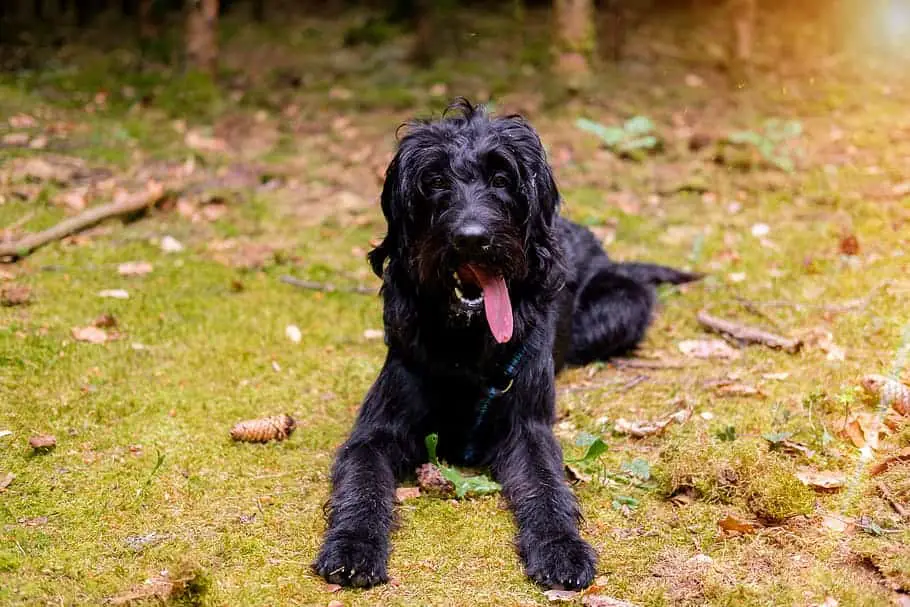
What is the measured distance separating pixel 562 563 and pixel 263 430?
1.72 metres

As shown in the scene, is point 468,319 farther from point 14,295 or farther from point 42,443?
point 14,295

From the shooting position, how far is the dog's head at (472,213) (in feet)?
11.9

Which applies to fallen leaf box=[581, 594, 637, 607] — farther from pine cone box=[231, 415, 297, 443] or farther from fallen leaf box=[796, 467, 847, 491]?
pine cone box=[231, 415, 297, 443]

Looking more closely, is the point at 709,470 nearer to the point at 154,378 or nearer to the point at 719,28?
the point at 154,378

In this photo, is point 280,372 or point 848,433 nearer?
point 848,433

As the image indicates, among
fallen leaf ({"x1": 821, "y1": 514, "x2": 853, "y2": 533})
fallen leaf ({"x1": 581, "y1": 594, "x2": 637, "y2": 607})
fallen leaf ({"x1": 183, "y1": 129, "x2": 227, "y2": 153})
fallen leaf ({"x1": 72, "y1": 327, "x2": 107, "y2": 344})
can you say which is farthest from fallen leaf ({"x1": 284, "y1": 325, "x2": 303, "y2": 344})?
fallen leaf ({"x1": 183, "y1": 129, "x2": 227, "y2": 153})

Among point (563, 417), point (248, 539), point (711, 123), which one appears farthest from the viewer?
point (711, 123)

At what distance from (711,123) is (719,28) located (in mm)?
6683

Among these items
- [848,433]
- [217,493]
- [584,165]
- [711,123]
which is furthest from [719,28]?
[217,493]

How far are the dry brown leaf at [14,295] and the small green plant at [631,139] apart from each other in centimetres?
502

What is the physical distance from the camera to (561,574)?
3080 millimetres

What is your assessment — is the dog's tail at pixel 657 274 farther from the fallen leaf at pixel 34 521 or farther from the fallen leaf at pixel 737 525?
the fallen leaf at pixel 34 521

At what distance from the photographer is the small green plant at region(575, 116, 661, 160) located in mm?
8406

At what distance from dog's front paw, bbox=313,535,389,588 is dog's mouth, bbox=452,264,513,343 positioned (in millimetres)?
1012
